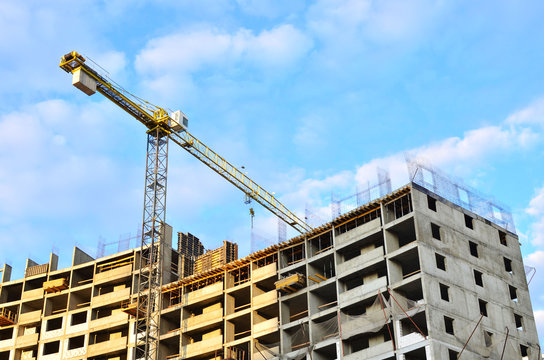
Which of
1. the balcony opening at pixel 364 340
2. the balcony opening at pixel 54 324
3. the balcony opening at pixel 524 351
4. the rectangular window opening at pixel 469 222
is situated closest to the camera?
the balcony opening at pixel 364 340

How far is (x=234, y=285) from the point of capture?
8756 centimetres

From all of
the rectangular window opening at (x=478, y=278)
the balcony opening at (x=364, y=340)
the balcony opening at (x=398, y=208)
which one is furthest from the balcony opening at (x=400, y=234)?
the balcony opening at (x=364, y=340)

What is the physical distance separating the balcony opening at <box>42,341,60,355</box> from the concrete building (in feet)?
0.08

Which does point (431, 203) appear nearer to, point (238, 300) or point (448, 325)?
point (448, 325)

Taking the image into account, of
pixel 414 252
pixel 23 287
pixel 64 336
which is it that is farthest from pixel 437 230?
pixel 23 287

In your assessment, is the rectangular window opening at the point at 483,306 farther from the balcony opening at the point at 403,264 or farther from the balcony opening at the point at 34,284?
the balcony opening at the point at 34,284

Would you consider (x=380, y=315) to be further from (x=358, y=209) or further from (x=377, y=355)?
(x=358, y=209)

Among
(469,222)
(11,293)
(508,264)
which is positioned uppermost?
(11,293)

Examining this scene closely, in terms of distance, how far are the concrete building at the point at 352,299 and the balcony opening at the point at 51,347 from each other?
1.0 inches

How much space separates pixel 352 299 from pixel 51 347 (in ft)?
138

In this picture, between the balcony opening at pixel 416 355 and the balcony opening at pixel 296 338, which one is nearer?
the balcony opening at pixel 416 355

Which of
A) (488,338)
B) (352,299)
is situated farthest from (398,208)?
(488,338)

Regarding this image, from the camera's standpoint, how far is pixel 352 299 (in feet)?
243

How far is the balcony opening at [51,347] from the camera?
96.1 metres
